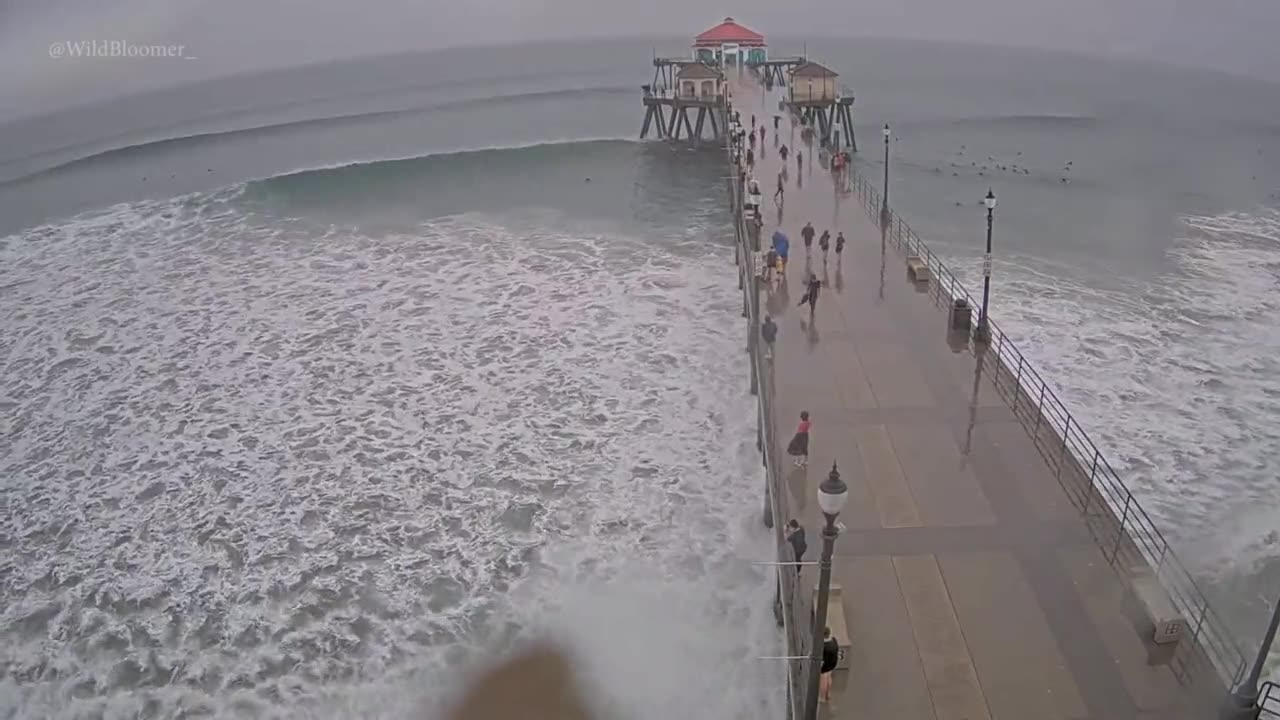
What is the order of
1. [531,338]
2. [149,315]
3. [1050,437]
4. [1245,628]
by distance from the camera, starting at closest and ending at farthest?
[1245,628] → [1050,437] → [531,338] → [149,315]

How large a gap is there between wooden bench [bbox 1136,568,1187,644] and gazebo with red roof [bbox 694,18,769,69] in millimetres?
60202

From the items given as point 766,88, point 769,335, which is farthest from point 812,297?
point 766,88

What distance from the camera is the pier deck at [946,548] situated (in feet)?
29.6

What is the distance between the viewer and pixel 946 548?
11234 millimetres

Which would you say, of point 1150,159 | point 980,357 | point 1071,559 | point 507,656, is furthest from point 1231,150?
point 507,656

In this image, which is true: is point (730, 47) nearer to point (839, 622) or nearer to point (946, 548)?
point (946, 548)

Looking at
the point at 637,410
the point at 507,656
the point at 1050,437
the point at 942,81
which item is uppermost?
the point at 942,81

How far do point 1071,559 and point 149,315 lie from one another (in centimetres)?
2684

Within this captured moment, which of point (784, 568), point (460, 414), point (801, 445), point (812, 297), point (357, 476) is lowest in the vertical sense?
point (357, 476)

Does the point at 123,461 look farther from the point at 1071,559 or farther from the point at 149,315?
the point at 1071,559

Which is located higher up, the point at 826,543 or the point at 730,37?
the point at 730,37

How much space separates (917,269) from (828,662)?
1361 centimetres

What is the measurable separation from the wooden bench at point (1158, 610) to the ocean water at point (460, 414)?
3523 mm

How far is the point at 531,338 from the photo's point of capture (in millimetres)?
24328
